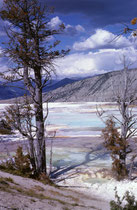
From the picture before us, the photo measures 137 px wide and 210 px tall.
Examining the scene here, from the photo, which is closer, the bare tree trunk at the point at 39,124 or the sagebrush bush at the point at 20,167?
the sagebrush bush at the point at 20,167

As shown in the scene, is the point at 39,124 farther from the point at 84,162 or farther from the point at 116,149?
the point at 84,162

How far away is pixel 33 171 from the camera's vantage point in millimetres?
12180

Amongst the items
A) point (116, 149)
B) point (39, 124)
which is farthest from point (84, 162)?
point (39, 124)

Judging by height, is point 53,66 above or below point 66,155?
above

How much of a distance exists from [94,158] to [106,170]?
272cm

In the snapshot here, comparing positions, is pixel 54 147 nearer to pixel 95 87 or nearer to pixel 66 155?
pixel 66 155

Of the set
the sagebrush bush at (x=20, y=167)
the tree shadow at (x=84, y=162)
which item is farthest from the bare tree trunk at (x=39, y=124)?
the tree shadow at (x=84, y=162)

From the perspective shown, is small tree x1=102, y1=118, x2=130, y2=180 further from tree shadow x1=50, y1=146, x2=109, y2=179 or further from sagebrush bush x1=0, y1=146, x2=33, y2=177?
sagebrush bush x1=0, y1=146, x2=33, y2=177

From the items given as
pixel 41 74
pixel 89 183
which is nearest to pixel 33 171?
pixel 89 183

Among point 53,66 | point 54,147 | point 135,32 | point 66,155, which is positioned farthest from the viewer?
point 54,147

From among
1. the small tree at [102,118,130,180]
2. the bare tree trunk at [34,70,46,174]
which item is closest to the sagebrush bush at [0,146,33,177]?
the bare tree trunk at [34,70,46,174]

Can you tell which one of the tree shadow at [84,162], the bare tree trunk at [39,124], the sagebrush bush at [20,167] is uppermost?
the bare tree trunk at [39,124]

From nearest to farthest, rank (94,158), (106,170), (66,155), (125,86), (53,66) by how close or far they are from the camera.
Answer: (53,66) → (125,86) → (106,170) → (94,158) → (66,155)

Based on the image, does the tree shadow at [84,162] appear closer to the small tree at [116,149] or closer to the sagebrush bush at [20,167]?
the sagebrush bush at [20,167]
